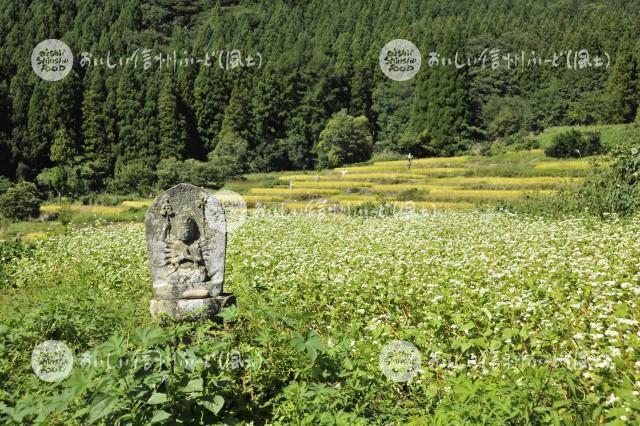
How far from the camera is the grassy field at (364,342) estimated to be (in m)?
3.11

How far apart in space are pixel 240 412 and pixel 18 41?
63.1m

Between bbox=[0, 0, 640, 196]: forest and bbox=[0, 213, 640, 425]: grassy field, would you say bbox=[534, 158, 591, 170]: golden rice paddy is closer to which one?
bbox=[0, 0, 640, 196]: forest

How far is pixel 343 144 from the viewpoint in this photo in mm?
47250

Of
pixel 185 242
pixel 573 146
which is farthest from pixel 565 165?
pixel 185 242

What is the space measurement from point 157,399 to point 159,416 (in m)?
0.10

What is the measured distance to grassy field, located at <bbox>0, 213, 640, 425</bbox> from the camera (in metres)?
3.11

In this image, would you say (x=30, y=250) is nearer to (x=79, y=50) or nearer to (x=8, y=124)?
(x=8, y=124)

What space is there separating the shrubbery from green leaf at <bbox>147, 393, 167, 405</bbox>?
1136 inches

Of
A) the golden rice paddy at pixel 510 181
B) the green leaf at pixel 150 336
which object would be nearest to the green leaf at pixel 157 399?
the green leaf at pixel 150 336

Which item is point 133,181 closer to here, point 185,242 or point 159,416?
point 185,242

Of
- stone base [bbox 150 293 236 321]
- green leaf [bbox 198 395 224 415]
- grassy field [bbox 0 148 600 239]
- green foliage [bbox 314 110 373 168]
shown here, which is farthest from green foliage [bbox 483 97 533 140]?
green leaf [bbox 198 395 224 415]

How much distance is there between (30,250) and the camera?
37.9 ft

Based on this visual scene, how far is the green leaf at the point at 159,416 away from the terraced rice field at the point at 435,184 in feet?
Answer: 54.3

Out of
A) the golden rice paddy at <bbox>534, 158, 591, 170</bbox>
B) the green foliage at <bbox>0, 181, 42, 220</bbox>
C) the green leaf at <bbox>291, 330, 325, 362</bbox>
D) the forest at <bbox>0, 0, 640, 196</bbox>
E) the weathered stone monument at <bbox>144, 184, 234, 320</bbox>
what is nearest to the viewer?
the green leaf at <bbox>291, 330, 325, 362</bbox>
